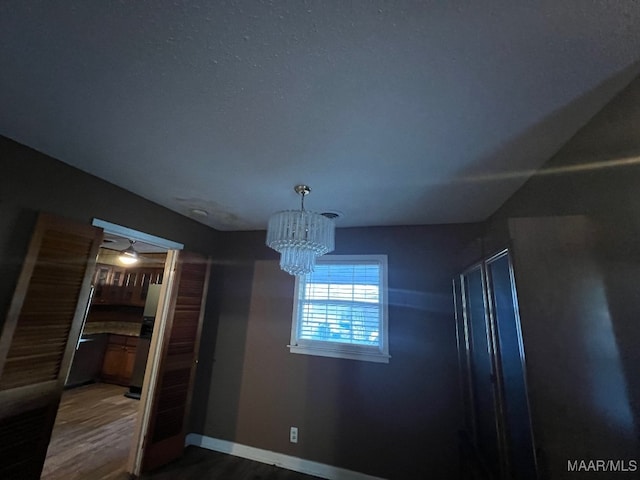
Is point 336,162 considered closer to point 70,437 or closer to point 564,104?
point 564,104

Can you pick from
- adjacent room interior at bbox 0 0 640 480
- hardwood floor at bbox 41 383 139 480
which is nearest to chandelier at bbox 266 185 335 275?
adjacent room interior at bbox 0 0 640 480

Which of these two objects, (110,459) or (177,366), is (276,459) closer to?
(177,366)

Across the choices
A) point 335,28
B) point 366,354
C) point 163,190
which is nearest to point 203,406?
point 366,354

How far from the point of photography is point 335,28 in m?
0.89

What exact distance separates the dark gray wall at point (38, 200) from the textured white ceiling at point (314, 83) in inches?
5.0

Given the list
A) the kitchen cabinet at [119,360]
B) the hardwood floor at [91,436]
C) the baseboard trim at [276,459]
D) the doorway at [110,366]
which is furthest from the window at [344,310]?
the kitchen cabinet at [119,360]

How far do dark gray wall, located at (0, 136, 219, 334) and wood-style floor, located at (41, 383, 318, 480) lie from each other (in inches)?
73.0

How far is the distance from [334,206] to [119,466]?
10.3ft

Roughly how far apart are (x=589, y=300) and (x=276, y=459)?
2.95m

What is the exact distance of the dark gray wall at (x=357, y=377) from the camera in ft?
8.09

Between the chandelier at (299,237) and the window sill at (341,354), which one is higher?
the chandelier at (299,237)

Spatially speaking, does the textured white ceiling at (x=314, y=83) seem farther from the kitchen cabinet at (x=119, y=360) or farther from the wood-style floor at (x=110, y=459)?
the kitchen cabinet at (x=119, y=360)

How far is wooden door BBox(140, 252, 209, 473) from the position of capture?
8.45ft

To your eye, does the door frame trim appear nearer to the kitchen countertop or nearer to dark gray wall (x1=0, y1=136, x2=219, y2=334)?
dark gray wall (x1=0, y1=136, x2=219, y2=334)
